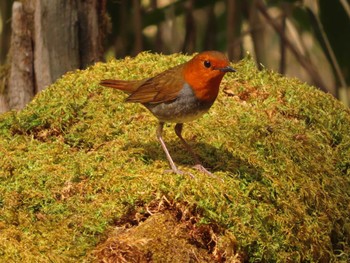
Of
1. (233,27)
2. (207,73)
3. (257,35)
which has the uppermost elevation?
(207,73)

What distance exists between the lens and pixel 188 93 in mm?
3871

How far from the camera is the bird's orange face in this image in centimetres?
379

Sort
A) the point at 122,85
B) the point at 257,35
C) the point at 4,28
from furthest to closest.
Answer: the point at 257,35
the point at 4,28
the point at 122,85

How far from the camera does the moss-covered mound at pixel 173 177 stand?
3.25 meters

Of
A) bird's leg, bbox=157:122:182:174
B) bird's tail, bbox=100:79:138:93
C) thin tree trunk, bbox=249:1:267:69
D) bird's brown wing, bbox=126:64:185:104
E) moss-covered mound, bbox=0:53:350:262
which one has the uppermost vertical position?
bird's brown wing, bbox=126:64:185:104

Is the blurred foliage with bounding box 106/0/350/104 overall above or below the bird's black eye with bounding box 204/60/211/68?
below

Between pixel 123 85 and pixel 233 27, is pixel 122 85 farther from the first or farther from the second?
pixel 233 27

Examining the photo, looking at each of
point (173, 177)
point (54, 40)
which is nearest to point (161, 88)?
point (173, 177)

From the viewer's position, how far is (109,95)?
4.49 m

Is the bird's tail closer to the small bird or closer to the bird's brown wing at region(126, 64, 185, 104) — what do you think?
the bird's brown wing at region(126, 64, 185, 104)

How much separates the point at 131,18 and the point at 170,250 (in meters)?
4.40

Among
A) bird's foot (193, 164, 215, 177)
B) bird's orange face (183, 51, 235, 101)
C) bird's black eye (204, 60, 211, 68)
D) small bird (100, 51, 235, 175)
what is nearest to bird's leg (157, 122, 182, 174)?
small bird (100, 51, 235, 175)

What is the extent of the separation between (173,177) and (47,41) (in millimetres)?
2389

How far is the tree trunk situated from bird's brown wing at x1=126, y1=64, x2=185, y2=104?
5.18ft
